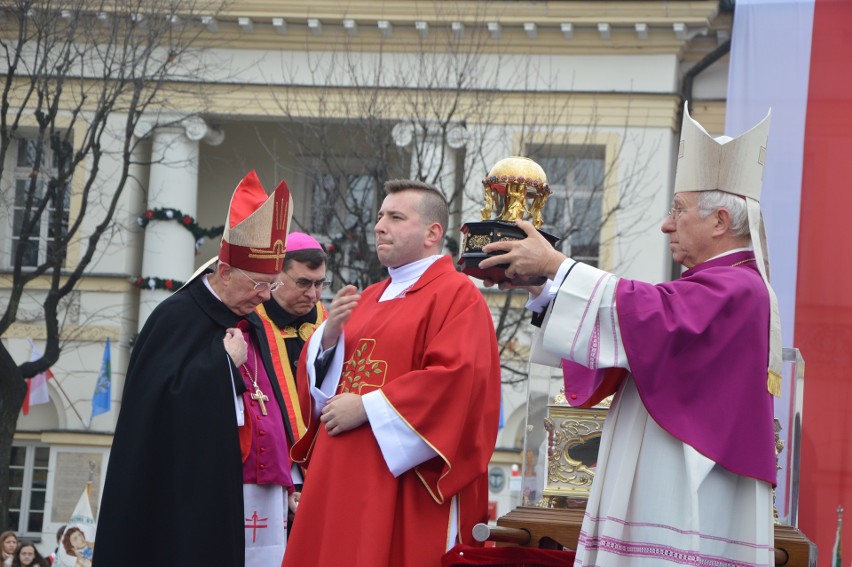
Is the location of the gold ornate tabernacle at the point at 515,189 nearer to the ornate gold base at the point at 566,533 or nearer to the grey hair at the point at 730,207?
the grey hair at the point at 730,207

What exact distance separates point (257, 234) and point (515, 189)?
1735mm

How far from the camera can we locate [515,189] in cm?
515

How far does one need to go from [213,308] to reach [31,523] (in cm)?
1519

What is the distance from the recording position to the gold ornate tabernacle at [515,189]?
5113 mm

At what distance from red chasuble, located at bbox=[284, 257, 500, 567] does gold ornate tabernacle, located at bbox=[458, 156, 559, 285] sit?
615 millimetres

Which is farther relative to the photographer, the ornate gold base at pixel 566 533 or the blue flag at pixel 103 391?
the blue flag at pixel 103 391

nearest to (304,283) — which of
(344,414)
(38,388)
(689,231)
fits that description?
(344,414)

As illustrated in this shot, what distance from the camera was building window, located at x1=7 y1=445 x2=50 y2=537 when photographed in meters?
20.4

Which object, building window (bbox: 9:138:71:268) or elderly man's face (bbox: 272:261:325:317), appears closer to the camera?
elderly man's face (bbox: 272:261:325:317)

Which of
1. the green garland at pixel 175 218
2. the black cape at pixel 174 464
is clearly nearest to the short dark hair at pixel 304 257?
the black cape at pixel 174 464

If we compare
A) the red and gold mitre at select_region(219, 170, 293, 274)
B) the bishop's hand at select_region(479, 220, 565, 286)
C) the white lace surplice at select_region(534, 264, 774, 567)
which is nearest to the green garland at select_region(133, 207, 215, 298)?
the red and gold mitre at select_region(219, 170, 293, 274)

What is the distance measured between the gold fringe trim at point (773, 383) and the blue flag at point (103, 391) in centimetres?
1643

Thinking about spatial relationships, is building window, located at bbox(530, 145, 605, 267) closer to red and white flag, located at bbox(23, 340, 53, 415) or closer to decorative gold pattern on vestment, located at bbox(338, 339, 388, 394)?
red and white flag, located at bbox(23, 340, 53, 415)

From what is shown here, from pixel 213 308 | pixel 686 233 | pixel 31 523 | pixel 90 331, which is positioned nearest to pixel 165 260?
pixel 90 331
